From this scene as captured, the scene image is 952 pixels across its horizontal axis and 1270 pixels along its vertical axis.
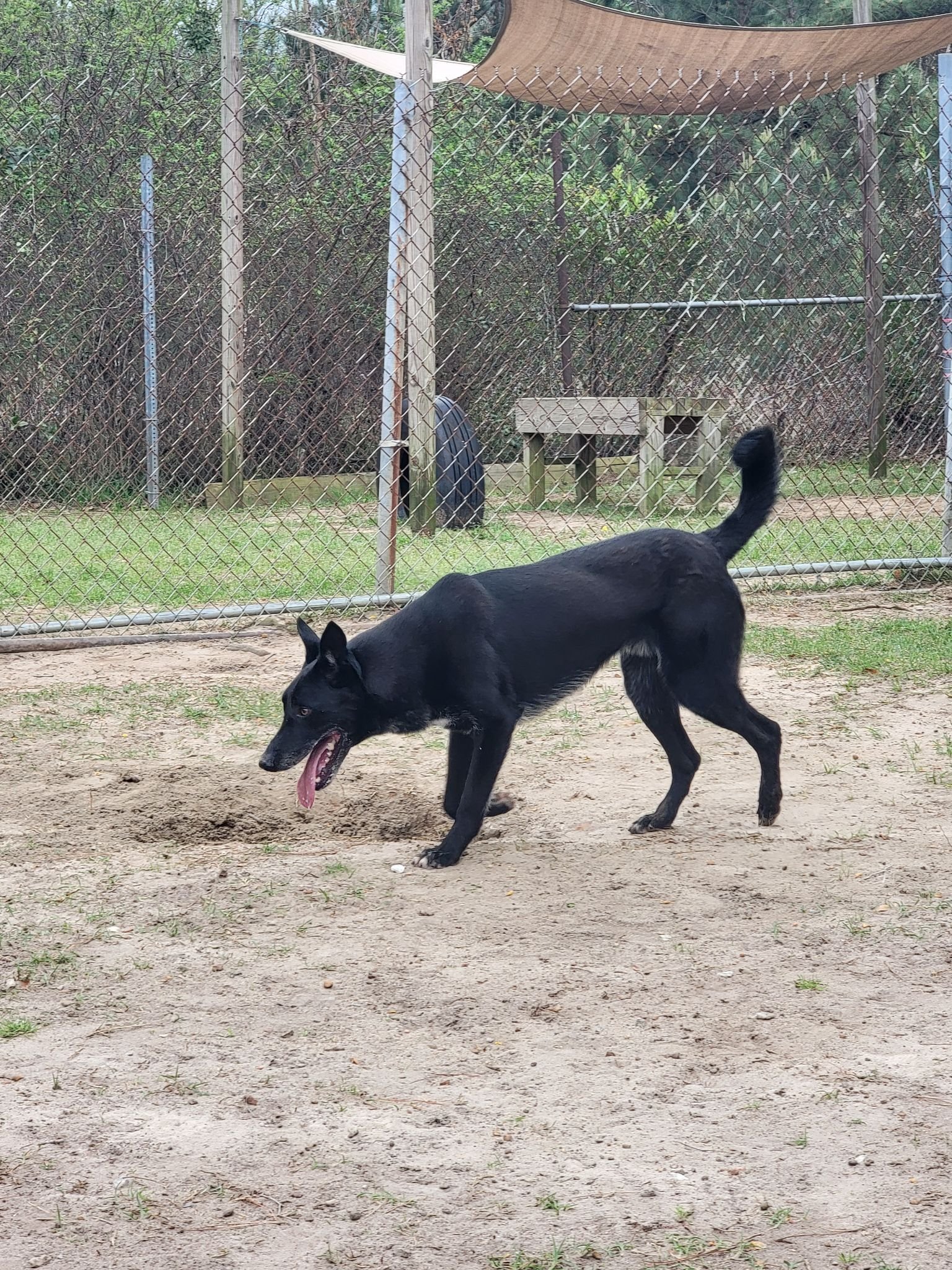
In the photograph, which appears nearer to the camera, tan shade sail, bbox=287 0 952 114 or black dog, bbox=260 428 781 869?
black dog, bbox=260 428 781 869

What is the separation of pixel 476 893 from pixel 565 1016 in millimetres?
832

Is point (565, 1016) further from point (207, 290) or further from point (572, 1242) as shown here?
point (207, 290)

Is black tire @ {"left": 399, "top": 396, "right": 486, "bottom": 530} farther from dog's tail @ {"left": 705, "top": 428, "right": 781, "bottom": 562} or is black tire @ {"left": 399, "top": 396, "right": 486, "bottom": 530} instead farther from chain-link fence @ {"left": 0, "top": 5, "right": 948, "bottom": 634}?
dog's tail @ {"left": 705, "top": 428, "right": 781, "bottom": 562}

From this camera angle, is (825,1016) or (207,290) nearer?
(825,1016)

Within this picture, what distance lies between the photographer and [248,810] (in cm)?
443

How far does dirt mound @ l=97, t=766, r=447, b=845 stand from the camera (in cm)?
430

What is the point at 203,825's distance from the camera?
4328 millimetres

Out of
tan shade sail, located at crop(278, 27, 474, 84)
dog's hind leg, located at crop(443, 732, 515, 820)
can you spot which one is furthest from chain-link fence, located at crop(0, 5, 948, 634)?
dog's hind leg, located at crop(443, 732, 515, 820)

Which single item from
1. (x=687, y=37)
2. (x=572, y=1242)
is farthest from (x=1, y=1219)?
(x=687, y=37)

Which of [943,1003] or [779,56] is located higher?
[779,56]

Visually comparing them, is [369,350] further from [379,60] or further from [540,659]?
[540,659]

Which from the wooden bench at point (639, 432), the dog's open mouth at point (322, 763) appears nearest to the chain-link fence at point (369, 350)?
the wooden bench at point (639, 432)

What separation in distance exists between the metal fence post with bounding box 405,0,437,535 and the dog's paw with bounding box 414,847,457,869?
3812 millimetres

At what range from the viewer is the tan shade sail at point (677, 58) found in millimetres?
7891
